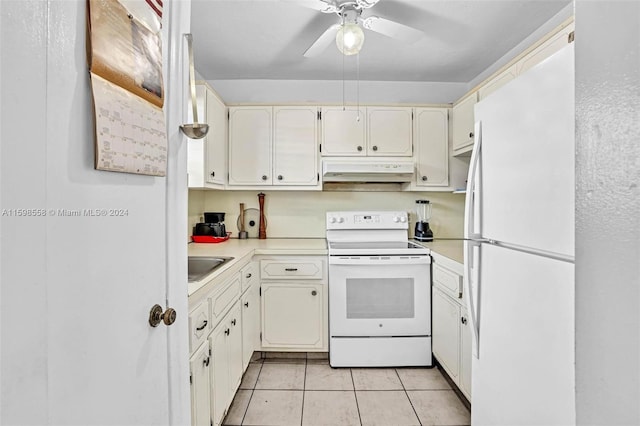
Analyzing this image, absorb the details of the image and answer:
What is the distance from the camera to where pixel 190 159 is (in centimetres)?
240

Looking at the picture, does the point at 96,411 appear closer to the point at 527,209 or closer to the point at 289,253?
the point at 527,209

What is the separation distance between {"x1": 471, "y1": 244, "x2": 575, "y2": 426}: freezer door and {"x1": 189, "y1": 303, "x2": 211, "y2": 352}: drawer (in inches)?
45.1

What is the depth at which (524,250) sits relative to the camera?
1086 millimetres

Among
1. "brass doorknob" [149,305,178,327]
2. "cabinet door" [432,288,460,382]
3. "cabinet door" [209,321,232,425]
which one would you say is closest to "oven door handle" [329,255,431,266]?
"cabinet door" [432,288,460,382]

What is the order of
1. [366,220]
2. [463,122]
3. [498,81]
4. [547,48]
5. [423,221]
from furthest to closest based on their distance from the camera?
[423,221]
[366,220]
[463,122]
[498,81]
[547,48]

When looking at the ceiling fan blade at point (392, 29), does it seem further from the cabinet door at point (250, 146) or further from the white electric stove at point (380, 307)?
the white electric stove at point (380, 307)

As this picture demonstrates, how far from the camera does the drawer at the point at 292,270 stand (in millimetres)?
2619

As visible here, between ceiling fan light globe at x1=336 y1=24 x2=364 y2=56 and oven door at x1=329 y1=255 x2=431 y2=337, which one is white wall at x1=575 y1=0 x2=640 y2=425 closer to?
ceiling fan light globe at x1=336 y1=24 x2=364 y2=56

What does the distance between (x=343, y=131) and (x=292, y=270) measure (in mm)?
1306

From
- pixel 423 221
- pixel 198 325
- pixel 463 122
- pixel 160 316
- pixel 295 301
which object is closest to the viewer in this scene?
pixel 160 316

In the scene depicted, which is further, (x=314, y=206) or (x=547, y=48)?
(x=314, y=206)

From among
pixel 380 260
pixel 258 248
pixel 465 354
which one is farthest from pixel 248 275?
pixel 465 354

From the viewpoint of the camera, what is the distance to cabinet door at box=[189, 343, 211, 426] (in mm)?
1312

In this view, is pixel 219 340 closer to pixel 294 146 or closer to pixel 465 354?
pixel 465 354
